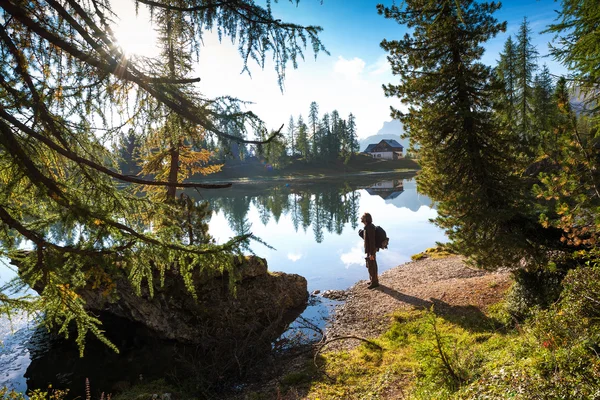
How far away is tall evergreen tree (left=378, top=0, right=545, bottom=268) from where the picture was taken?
8180 millimetres

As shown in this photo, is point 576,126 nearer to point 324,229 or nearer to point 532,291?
point 532,291

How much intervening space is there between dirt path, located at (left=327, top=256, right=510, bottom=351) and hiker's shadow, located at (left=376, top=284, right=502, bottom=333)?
→ 3 cm

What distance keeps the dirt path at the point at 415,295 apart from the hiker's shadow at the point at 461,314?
3 cm

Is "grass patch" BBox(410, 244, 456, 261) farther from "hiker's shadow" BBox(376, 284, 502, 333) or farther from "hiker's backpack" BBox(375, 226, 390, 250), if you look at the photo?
"hiker's shadow" BBox(376, 284, 502, 333)

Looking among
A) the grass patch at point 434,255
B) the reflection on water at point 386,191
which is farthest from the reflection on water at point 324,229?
the grass patch at point 434,255

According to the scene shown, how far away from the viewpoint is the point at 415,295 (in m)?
11.1

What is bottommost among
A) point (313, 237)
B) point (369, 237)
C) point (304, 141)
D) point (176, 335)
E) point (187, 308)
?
point (176, 335)

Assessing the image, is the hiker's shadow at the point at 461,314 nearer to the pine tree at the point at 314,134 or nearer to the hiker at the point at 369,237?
the hiker at the point at 369,237

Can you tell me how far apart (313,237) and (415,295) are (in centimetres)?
1430

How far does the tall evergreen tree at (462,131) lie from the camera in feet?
26.8

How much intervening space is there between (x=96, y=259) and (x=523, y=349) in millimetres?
5386

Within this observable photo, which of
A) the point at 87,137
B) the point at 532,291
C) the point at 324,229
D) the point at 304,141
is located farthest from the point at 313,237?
the point at 304,141

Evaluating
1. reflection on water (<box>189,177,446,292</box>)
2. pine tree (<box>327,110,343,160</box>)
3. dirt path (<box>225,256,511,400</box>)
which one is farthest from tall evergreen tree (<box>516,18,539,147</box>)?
pine tree (<box>327,110,343,160</box>)

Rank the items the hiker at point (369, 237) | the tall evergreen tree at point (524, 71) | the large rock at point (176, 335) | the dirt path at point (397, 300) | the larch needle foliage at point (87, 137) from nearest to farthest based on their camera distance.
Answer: the larch needle foliage at point (87, 137) → the dirt path at point (397, 300) → the large rock at point (176, 335) → the hiker at point (369, 237) → the tall evergreen tree at point (524, 71)
